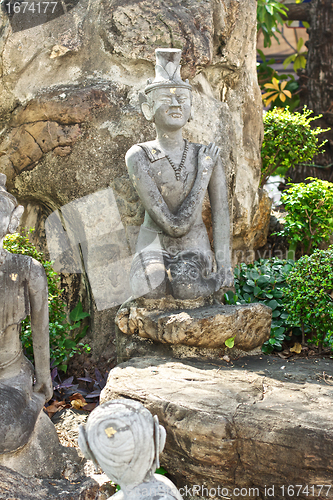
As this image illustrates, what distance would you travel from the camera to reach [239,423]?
2.28 metres

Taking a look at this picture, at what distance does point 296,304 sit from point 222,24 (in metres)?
2.52

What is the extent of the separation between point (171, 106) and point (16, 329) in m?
1.75

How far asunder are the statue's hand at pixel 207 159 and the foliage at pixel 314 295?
1105 mm

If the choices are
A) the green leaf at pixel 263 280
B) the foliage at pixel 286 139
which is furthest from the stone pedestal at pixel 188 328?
the foliage at pixel 286 139

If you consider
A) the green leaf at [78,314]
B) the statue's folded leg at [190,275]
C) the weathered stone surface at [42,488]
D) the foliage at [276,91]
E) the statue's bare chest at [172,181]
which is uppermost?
the foliage at [276,91]

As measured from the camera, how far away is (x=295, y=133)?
5531 mm

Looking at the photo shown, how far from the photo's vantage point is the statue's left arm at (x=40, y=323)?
2.50 m

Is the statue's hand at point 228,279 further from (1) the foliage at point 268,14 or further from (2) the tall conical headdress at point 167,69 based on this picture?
(1) the foliage at point 268,14

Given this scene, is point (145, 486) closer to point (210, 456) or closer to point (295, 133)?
point (210, 456)

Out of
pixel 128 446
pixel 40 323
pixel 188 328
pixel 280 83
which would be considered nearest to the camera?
pixel 128 446

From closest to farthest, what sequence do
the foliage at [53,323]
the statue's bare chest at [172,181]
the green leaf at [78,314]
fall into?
the statue's bare chest at [172,181]
the foliage at [53,323]
the green leaf at [78,314]

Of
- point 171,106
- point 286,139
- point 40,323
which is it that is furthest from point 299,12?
point 40,323

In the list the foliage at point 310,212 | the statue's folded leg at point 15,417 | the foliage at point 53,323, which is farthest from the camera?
the foliage at point 310,212

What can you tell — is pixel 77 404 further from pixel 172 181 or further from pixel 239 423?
pixel 172 181
